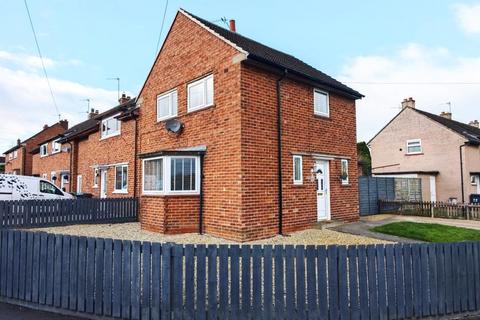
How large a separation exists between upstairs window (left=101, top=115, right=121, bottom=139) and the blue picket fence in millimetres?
14246

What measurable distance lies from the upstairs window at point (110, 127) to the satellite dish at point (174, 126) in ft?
23.5

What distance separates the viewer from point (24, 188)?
50.5 feet

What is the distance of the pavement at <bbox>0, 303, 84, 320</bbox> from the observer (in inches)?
→ 196

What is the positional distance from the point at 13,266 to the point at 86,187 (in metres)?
17.0

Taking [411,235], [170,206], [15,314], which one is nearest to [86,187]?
[170,206]

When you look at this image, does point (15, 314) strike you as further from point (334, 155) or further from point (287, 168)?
point (334, 155)

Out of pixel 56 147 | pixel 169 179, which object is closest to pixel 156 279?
pixel 169 179

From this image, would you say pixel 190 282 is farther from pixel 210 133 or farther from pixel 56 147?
pixel 56 147

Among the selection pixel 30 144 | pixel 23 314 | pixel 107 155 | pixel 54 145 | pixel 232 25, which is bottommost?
pixel 23 314

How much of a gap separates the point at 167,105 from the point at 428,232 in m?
10.8

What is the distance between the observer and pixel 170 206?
10719 millimetres

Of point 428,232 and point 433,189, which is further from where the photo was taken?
point 433,189

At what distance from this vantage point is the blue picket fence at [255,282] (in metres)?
4.66

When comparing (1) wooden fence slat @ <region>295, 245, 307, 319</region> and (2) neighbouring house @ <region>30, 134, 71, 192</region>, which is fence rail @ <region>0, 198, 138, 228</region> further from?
(1) wooden fence slat @ <region>295, 245, 307, 319</region>
